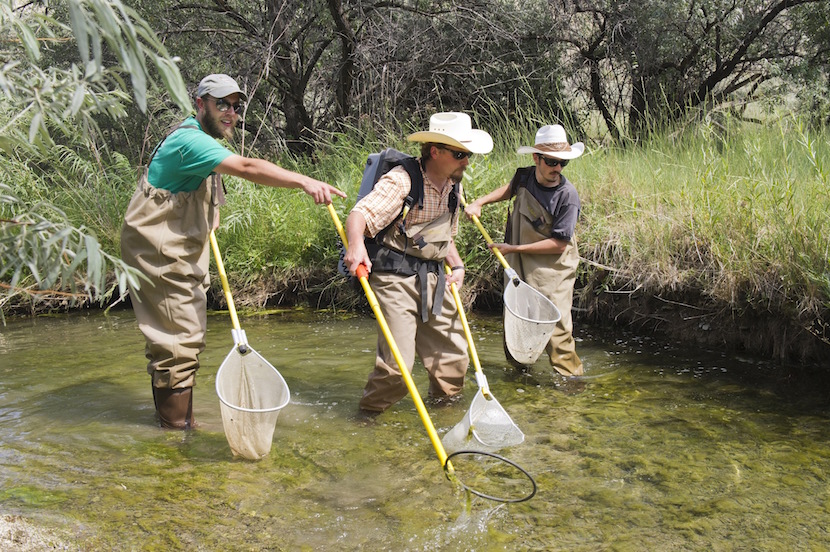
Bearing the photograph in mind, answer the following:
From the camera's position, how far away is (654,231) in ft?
20.3

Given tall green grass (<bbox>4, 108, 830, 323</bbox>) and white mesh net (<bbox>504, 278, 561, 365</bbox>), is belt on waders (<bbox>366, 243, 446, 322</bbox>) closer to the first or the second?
white mesh net (<bbox>504, 278, 561, 365</bbox>)

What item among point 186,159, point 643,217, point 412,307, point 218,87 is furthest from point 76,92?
point 643,217

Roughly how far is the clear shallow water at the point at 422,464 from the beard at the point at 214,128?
65.9 inches

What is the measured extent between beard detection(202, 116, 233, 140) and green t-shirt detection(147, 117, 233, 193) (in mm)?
148

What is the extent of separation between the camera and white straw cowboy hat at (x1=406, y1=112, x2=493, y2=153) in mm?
4082

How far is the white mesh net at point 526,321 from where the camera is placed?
466 cm

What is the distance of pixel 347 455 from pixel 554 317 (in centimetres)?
161

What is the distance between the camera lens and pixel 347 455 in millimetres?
4191

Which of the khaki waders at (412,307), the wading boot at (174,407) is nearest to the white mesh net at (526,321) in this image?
the khaki waders at (412,307)

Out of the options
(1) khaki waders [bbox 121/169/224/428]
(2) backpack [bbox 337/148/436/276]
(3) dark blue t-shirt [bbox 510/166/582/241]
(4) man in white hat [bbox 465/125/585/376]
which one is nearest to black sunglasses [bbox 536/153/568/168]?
(4) man in white hat [bbox 465/125/585/376]

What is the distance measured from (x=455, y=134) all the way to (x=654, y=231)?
2706mm

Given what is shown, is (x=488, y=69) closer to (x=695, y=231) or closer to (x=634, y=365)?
(x=695, y=231)

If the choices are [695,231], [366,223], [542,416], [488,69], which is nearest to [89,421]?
[366,223]

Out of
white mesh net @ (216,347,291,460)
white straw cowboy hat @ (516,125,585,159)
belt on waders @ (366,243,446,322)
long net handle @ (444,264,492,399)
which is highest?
white straw cowboy hat @ (516,125,585,159)
